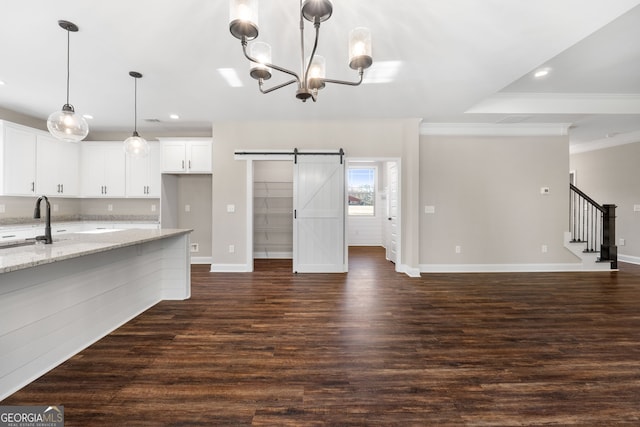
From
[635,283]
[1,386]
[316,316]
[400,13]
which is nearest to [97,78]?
[1,386]

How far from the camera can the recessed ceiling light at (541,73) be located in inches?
135

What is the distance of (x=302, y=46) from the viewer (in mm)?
1848

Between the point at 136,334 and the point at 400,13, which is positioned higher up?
the point at 400,13

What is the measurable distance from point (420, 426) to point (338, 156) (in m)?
4.06

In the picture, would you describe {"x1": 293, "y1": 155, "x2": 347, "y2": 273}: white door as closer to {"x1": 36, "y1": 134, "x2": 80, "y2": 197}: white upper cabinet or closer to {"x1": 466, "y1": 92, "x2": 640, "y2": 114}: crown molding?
{"x1": 466, "y1": 92, "x2": 640, "y2": 114}: crown molding

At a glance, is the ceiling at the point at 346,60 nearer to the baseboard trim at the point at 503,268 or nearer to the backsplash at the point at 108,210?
the backsplash at the point at 108,210

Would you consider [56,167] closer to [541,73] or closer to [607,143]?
[541,73]

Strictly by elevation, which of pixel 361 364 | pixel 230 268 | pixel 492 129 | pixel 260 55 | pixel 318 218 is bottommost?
pixel 361 364

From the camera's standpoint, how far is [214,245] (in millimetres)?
5062

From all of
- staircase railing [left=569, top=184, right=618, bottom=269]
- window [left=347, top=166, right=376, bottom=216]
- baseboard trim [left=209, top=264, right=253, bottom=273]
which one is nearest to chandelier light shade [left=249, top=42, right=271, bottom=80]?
baseboard trim [left=209, top=264, right=253, bottom=273]

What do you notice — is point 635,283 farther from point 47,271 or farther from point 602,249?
point 47,271

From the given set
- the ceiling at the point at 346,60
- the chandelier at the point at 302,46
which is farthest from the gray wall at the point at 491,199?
the chandelier at the point at 302,46

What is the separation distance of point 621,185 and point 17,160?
1149 centimetres

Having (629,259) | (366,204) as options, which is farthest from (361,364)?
(629,259)
